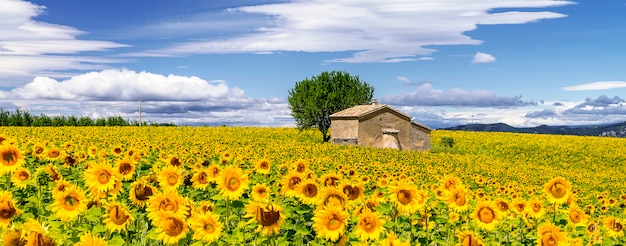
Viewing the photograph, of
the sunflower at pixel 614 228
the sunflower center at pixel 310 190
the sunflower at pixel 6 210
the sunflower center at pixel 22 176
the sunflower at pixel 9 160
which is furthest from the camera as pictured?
the sunflower at pixel 614 228

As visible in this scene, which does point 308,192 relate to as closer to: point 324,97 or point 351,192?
point 351,192

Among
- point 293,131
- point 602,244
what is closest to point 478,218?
point 602,244

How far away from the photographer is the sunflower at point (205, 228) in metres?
3.80

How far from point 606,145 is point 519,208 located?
51.7m

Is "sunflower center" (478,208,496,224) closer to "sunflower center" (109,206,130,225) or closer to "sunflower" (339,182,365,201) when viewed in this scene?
"sunflower" (339,182,365,201)

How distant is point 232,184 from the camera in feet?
14.6

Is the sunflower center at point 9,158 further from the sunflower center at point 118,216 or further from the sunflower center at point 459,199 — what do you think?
the sunflower center at point 459,199

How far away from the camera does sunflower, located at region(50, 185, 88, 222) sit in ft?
14.5

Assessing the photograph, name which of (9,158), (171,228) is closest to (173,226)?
(171,228)

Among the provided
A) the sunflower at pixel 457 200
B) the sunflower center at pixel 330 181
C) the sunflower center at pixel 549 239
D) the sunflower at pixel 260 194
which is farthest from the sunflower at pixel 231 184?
the sunflower at pixel 457 200

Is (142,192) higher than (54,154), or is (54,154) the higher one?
(54,154)

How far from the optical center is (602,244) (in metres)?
6.25

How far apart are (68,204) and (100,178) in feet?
1.80

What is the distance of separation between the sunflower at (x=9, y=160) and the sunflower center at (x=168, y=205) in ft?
7.93
